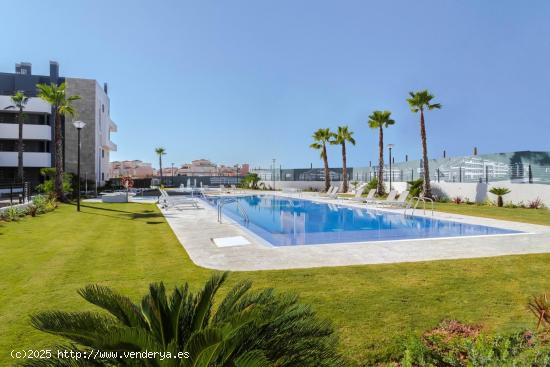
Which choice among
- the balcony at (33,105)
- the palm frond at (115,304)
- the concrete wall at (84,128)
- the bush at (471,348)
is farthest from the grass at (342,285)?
the balcony at (33,105)

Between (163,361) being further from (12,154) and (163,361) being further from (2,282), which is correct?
(12,154)

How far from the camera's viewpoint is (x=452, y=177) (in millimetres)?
26203

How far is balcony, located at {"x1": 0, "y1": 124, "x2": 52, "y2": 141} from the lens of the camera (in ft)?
104

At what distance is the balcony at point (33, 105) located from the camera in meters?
32.0

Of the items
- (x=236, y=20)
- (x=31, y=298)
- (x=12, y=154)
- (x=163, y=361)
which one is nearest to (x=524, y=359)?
(x=163, y=361)

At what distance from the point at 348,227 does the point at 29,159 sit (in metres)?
30.5

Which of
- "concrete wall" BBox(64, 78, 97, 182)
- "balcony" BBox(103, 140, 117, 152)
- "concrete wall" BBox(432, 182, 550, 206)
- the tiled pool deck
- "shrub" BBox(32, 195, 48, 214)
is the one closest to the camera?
the tiled pool deck

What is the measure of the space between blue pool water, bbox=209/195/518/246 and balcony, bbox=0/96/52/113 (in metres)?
25.1

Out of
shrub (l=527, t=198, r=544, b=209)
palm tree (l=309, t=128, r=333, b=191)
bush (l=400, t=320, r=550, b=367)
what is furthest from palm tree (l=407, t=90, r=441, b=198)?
bush (l=400, t=320, r=550, b=367)

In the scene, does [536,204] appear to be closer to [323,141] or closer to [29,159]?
[323,141]

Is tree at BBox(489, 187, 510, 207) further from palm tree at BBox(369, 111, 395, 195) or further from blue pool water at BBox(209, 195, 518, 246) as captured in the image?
palm tree at BBox(369, 111, 395, 195)

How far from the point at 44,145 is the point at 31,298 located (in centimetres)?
3492

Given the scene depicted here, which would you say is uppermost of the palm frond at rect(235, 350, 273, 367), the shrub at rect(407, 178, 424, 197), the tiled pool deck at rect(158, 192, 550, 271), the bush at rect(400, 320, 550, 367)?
the shrub at rect(407, 178, 424, 197)

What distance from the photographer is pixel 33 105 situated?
32.7 m
